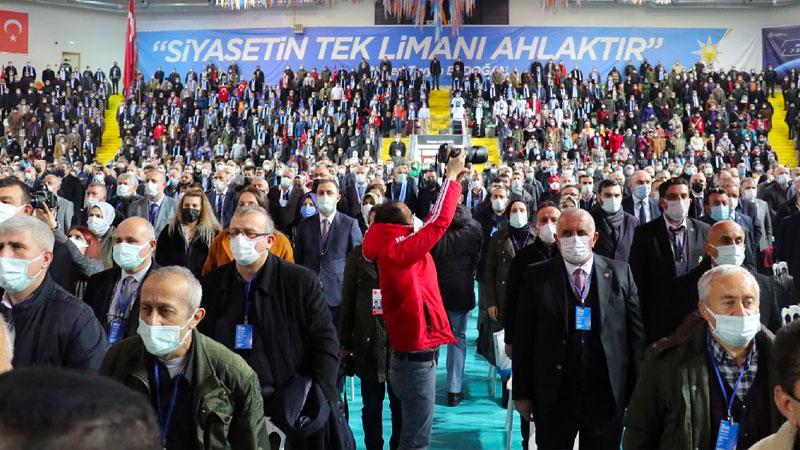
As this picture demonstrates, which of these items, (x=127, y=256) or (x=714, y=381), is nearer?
(x=714, y=381)

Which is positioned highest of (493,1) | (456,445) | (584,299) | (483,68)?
(493,1)

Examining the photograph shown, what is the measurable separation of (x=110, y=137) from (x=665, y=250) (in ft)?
101

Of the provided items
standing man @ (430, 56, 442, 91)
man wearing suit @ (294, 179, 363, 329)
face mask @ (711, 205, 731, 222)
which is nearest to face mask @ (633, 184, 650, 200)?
face mask @ (711, 205, 731, 222)

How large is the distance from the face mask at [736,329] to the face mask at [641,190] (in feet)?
18.8

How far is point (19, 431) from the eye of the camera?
2.96ft

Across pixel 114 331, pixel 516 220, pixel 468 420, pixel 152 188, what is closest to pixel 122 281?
pixel 114 331

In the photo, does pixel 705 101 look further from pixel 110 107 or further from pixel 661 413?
pixel 661 413

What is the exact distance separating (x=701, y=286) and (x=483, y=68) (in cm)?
3152

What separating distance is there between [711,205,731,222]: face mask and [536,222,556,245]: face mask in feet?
6.13

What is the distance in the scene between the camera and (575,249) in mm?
4305

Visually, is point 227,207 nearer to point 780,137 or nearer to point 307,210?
point 307,210

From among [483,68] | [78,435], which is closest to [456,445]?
[78,435]

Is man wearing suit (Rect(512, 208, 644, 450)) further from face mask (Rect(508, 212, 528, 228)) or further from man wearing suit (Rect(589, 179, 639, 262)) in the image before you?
face mask (Rect(508, 212, 528, 228))

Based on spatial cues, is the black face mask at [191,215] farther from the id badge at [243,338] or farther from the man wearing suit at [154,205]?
the id badge at [243,338]
